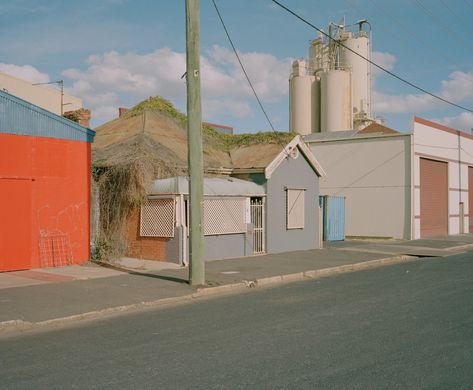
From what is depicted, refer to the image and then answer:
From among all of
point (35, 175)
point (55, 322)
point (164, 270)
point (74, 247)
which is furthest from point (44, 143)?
point (55, 322)

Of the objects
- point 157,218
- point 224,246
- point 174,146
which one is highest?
point 174,146

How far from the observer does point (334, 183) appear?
3234 cm

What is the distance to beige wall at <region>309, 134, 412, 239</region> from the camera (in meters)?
30.0

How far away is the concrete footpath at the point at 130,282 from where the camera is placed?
32.5 ft

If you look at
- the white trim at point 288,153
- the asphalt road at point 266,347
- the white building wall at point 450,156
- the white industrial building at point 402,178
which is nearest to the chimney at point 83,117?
the white trim at point 288,153

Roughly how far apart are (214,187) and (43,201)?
5491 millimetres

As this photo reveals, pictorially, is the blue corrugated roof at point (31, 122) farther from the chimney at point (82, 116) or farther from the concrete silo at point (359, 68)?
the concrete silo at point (359, 68)

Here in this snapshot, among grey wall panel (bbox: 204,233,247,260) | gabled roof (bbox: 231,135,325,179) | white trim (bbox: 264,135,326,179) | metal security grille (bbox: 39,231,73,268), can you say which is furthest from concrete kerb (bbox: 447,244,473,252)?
metal security grille (bbox: 39,231,73,268)

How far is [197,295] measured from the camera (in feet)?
39.5

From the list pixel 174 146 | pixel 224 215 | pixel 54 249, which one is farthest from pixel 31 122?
pixel 224 215

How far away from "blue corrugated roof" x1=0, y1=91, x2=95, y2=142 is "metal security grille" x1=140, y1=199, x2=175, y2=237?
2967 millimetres

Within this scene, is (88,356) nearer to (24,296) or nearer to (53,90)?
(24,296)

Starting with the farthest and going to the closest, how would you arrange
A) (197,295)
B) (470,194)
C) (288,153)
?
(470,194) < (288,153) < (197,295)

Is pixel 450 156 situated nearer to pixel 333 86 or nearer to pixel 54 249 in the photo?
pixel 333 86
